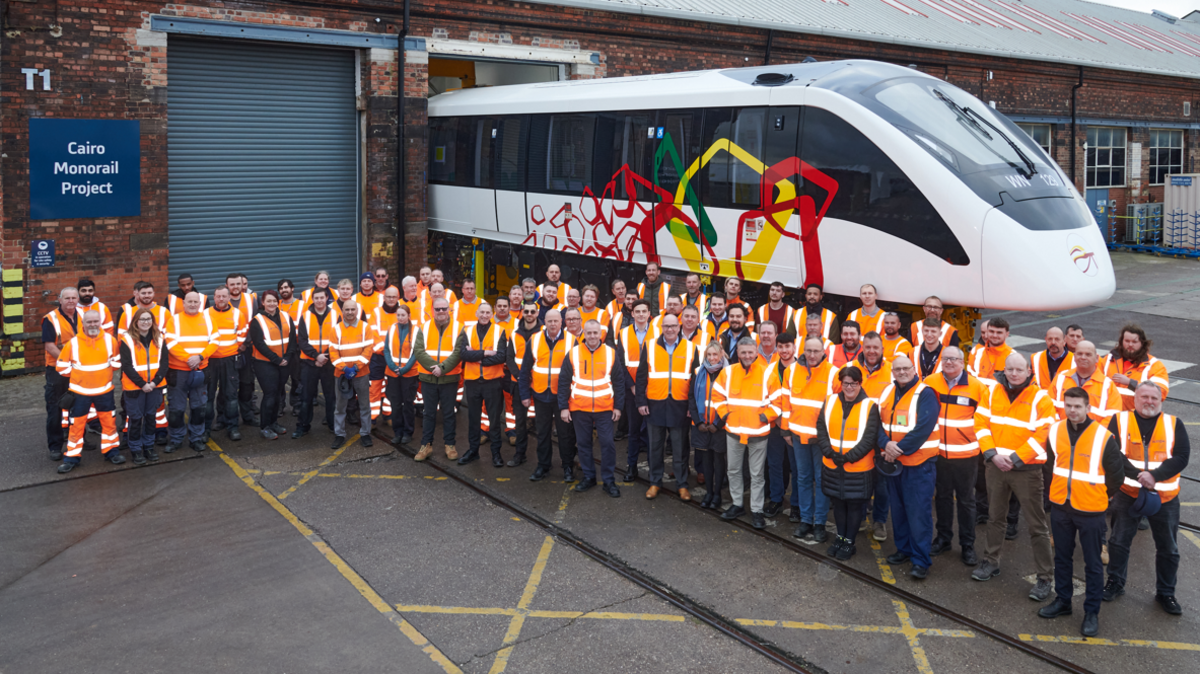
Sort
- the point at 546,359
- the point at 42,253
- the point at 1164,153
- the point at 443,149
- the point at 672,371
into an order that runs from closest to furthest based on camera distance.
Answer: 1. the point at 672,371
2. the point at 546,359
3. the point at 42,253
4. the point at 443,149
5. the point at 1164,153

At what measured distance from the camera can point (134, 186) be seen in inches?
563

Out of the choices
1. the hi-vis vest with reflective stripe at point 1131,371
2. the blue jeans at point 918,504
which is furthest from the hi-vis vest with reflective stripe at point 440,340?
the hi-vis vest with reflective stripe at point 1131,371

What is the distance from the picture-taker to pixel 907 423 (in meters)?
7.18

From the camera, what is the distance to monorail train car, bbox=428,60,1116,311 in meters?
9.77

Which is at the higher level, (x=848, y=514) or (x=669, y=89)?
(x=669, y=89)

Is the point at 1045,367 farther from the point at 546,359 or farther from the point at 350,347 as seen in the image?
the point at 350,347

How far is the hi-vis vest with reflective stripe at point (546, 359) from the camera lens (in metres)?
9.38

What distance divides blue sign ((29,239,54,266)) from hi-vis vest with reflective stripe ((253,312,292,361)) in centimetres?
496

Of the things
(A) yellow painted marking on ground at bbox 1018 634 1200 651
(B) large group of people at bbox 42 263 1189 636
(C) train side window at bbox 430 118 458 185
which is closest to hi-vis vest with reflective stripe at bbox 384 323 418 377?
(B) large group of people at bbox 42 263 1189 636

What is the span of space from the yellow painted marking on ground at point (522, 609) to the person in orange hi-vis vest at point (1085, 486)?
11.5ft

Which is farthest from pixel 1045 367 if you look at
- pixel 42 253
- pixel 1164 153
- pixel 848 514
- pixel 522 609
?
pixel 1164 153

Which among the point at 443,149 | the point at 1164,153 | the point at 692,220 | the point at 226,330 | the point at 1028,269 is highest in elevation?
the point at 1164,153

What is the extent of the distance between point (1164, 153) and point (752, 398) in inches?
1242

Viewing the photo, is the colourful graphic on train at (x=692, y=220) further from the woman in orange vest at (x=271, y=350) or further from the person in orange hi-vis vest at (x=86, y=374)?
the person in orange hi-vis vest at (x=86, y=374)
